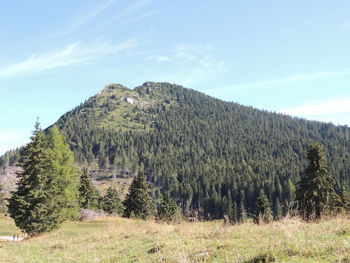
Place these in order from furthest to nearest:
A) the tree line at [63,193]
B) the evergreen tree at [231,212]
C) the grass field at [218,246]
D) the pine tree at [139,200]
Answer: the pine tree at [139,200], the tree line at [63,193], the evergreen tree at [231,212], the grass field at [218,246]

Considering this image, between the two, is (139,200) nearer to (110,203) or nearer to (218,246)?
(110,203)

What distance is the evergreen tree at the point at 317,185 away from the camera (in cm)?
3522

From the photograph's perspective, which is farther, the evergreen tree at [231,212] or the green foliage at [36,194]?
the green foliage at [36,194]

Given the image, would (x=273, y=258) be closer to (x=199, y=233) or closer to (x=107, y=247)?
(x=199, y=233)

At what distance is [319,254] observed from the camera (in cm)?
602

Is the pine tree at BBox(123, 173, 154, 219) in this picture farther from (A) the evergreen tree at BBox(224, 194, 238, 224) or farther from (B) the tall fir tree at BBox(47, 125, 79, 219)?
(B) the tall fir tree at BBox(47, 125, 79, 219)

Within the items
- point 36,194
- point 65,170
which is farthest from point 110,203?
point 36,194

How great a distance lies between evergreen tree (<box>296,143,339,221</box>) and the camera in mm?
35219

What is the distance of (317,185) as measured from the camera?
35.2 metres

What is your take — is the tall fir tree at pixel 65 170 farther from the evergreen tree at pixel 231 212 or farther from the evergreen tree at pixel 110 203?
the evergreen tree at pixel 110 203

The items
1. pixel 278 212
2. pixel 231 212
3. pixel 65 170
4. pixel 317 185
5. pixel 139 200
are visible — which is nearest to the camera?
pixel 278 212

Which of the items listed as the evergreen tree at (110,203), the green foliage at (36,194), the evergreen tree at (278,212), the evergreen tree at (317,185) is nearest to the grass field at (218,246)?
the evergreen tree at (278,212)

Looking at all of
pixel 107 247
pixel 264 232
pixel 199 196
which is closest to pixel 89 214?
pixel 107 247

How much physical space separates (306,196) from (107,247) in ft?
106
